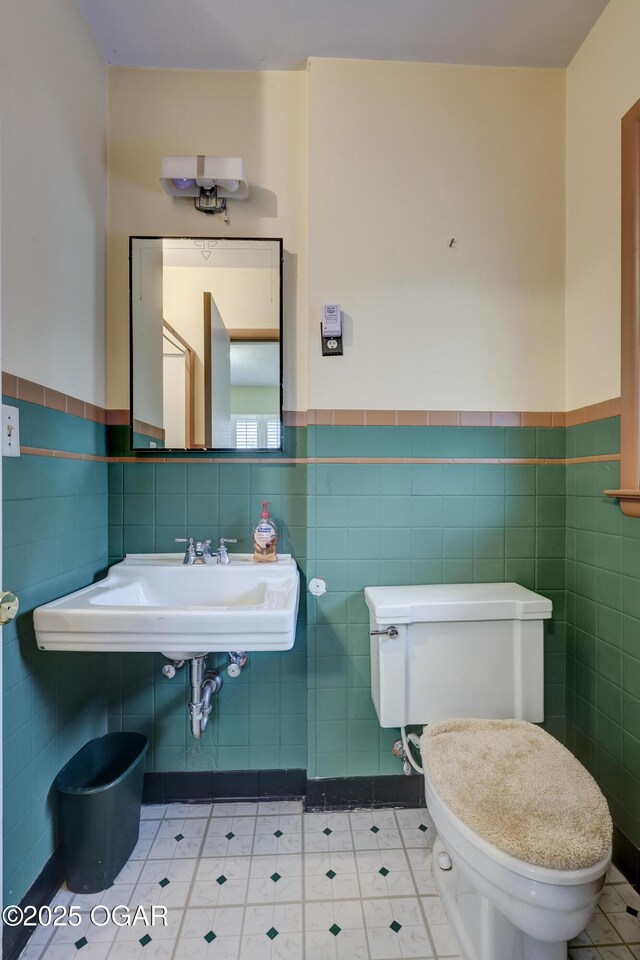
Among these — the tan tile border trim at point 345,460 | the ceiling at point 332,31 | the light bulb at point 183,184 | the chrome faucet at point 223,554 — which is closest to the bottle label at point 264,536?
the chrome faucet at point 223,554

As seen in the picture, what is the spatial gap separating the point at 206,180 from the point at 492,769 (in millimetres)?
1847

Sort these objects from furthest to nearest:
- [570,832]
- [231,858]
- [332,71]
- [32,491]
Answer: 1. [332,71]
2. [231,858]
3. [32,491]
4. [570,832]

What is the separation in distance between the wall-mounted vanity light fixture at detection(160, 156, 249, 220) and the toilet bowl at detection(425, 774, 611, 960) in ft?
5.90

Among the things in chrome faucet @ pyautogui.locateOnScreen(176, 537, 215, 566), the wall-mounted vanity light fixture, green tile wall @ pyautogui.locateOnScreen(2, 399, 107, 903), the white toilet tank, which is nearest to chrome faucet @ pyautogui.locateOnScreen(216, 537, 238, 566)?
chrome faucet @ pyautogui.locateOnScreen(176, 537, 215, 566)

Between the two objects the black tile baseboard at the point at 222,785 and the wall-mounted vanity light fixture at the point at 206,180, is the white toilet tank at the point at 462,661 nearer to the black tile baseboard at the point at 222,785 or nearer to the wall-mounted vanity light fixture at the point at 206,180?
the black tile baseboard at the point at 222,785

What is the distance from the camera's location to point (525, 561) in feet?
4.92

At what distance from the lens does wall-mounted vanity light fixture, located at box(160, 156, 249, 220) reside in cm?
141

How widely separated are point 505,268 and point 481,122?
0.49 metres

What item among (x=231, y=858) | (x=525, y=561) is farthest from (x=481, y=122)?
(x=231, y=858)

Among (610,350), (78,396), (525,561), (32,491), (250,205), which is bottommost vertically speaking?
(525,561)

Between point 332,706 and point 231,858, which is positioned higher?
point 332,706

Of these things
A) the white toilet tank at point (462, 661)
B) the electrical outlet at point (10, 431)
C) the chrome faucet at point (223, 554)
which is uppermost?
the electrical outlet at point (10, 431)

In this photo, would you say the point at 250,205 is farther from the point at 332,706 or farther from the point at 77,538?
the point at 332,706

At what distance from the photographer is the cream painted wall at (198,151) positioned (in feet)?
4.91
